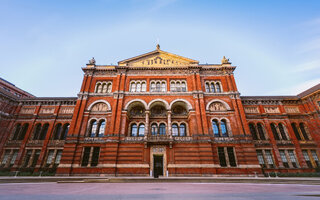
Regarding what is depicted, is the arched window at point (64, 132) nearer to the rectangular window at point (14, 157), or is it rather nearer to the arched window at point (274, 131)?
the rectangular window at point (14, 157)

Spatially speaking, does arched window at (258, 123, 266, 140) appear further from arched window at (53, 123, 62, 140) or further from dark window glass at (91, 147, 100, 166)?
arched window at (53, 123, 62, 140)

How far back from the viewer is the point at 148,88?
76.8ft

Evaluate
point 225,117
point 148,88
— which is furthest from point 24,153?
point 225,117

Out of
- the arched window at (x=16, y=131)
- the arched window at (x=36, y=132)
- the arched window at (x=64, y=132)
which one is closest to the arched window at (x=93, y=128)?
the arched window at (x=64, y=132)

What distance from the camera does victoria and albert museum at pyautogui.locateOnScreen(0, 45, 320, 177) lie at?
1852 cm

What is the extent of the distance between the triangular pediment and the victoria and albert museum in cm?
19

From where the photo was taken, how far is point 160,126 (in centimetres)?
2252

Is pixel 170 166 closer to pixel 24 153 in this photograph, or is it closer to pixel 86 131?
pixel 86 131

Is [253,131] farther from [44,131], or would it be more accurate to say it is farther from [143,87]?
[44,131]

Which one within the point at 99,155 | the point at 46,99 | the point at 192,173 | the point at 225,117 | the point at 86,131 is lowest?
the point at 192,173

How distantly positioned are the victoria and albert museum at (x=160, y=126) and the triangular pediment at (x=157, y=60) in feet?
0.61

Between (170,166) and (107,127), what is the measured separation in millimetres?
10723

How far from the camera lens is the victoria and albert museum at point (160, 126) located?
60.7ft

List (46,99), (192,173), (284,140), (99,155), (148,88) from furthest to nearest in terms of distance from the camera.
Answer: (46,99) → (148,88) → (284,140) → (99,155) → (192,173)
